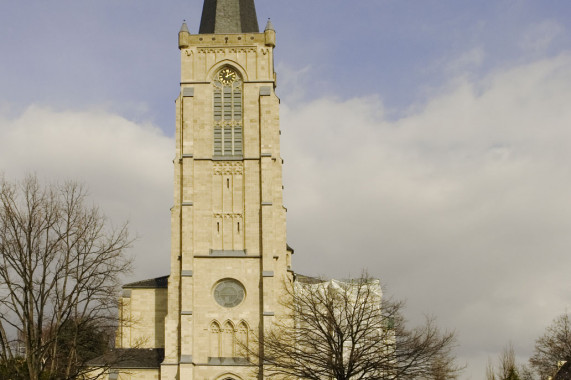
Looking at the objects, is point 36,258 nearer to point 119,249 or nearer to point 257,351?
point 119,249

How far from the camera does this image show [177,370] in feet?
156

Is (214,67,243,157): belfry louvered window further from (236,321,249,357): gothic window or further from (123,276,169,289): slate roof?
(236,321,249,357): gothic window

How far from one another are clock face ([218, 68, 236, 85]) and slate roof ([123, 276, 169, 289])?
1329 centimetres

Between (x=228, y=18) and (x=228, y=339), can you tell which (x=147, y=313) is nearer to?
(x=228, y=339)

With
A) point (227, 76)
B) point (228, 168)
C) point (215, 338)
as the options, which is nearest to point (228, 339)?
point (215, 338)

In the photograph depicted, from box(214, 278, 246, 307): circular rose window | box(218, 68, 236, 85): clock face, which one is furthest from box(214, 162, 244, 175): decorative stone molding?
box(214, 278, 246, 307): circular rose window

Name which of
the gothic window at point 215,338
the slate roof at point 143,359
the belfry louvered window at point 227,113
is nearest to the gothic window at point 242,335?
the gothic window at point 215,338

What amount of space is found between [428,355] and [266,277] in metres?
15.6

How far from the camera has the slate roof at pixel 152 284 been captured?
52.6 m

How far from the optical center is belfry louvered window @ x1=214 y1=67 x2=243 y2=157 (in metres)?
52.1

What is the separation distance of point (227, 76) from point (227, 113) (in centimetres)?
257

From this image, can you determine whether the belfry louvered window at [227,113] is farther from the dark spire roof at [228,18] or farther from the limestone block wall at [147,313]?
the limestone block wall at [147,313]

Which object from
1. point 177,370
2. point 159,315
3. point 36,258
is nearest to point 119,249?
point 36,258

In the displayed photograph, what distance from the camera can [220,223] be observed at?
50750 mm
